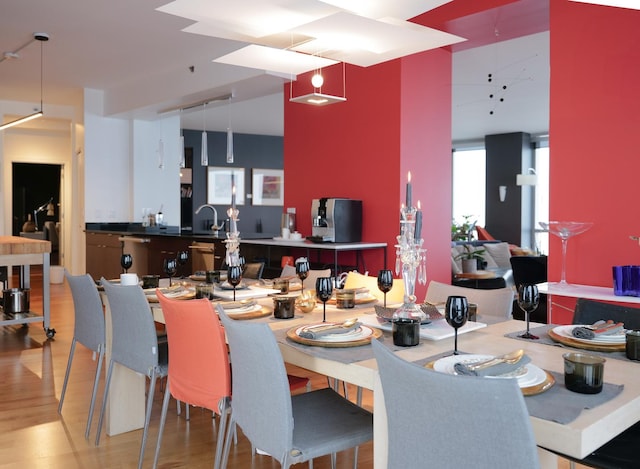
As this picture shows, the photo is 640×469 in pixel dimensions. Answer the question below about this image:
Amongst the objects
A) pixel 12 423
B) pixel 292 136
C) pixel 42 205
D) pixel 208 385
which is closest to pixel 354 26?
pixel 208 385

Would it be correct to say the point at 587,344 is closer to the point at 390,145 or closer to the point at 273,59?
the point at 273,59

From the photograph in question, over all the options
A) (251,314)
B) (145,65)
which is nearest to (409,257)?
(251,314)

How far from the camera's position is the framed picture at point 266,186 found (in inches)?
499

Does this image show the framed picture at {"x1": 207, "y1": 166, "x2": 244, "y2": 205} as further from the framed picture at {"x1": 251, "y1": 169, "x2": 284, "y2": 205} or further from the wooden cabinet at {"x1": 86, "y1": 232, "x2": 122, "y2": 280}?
the wooden cabinet at {"x1": 86, "y1": 232, "x2": 122, "y2": 280}

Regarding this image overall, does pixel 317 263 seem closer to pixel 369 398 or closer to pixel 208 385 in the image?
pixel 369 398

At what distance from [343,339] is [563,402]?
74 cm

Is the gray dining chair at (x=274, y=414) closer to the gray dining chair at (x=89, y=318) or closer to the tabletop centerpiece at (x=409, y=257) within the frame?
the tabletop centerpiece at (x=409, y=257)

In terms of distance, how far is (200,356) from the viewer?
213cm

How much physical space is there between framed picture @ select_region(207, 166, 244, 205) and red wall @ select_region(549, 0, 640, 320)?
891 cm

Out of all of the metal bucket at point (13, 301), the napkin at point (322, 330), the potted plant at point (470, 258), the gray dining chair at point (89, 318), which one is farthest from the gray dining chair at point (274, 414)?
the potted plant at point (470, 258)

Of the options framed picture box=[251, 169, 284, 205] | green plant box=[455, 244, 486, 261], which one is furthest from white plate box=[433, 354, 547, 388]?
framed picture box=[251, 169, 284, 205]

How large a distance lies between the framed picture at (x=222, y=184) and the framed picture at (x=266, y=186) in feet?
1.09

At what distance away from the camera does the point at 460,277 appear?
6.25 meters

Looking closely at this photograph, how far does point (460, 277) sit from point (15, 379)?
13.8 ft
